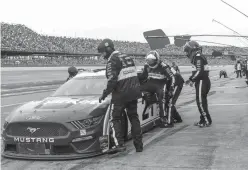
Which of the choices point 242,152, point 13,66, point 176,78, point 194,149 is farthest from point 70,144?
point 13,66

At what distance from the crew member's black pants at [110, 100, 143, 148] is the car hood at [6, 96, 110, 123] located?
7.2 inches

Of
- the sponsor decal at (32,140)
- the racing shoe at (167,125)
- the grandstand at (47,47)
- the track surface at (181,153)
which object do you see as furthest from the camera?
the grandstand at (47,47)

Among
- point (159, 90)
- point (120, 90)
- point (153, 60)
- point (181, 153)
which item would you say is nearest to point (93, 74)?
point (153, 60)

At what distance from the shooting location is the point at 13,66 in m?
34.6

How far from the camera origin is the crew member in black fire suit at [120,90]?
5559mm

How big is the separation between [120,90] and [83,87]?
1.38 meters

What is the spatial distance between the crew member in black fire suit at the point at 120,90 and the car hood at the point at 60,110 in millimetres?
229

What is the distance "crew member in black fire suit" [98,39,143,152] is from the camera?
18.2 ft

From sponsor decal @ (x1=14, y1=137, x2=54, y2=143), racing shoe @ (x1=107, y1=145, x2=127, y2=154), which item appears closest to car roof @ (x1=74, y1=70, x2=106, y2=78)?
racing shoe @ (x1=107, y1=145, x2=127, y2=154)

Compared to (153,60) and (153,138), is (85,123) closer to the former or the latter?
(153,138)

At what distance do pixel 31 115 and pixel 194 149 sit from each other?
2376mm

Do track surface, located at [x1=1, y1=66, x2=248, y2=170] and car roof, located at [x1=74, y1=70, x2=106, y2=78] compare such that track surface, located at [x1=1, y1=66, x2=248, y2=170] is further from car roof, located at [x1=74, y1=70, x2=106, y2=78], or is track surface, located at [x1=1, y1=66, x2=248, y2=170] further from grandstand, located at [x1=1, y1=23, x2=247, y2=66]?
grandstand, located at [x1=1, y1=23, x2=247, y2=66]

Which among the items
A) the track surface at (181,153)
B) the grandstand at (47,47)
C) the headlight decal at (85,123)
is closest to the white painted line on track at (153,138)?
the track surface at (181,153)

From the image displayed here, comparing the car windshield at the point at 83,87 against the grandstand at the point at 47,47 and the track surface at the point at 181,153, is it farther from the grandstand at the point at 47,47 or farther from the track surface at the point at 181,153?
the grandstand at the point at 47,47
